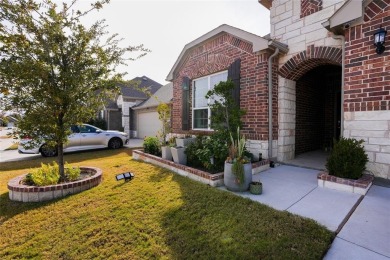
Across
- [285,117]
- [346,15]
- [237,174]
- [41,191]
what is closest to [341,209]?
[237,174]

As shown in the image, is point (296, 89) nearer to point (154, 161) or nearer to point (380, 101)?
point (380, 101)

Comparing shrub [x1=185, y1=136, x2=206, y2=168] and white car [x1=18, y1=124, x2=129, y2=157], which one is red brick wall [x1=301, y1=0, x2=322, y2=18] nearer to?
shrub [x1=185, y1=136, x2=206, y2=168]

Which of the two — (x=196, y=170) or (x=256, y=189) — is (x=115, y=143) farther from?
(x=256, y=189)

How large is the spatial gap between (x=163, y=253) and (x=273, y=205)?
1.80 metres

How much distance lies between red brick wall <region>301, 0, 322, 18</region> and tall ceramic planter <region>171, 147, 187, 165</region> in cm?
477

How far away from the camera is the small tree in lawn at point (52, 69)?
380cm

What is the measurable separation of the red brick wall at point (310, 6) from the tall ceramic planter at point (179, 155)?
4.77m

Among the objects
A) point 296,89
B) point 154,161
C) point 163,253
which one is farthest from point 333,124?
point 163,253

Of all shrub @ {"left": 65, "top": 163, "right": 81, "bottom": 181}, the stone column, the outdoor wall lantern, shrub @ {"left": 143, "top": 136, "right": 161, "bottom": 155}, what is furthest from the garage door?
the outdoor wall lantern

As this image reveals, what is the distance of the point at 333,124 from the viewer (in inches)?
297

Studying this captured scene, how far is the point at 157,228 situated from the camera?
282 centimetres

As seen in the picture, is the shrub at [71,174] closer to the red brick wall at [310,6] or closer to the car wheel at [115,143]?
the car wheel at [115,143]

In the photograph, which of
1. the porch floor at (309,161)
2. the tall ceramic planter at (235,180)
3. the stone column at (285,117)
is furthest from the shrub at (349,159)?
the stone column at (285,117)

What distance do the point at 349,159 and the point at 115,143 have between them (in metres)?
10.0
